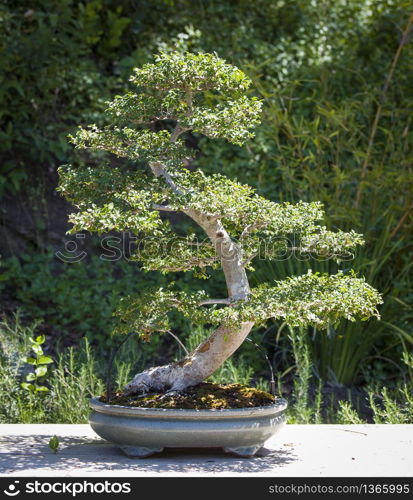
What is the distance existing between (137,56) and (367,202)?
2.18 m

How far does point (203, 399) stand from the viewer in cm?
263

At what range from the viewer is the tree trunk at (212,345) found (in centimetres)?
274

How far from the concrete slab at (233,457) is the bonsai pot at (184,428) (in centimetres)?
5

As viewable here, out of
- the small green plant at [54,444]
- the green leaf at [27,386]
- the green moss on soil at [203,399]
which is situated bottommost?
the small green plant at [54,444]

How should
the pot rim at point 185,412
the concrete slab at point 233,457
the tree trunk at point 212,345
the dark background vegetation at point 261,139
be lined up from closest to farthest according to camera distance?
the concrete slab at point 233,457 < the pot rim at point 185,412 < the tree trunk at point 212,345 < the dark background vegetation at point 261,139

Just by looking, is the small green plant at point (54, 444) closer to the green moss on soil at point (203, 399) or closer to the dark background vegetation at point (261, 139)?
the green moss on soil at point (203, 399)

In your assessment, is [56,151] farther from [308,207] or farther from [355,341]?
[308,207]

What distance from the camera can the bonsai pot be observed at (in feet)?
8.13

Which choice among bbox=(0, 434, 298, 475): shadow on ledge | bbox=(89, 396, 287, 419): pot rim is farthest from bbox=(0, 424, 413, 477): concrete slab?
bbox=(89, 396, 287, 419): pot rim

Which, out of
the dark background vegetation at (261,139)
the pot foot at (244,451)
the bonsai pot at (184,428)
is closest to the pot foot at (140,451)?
the bonsai pot at (184,428)

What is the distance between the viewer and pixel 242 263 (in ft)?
9.21

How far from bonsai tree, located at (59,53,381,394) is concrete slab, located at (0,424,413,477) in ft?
1.09

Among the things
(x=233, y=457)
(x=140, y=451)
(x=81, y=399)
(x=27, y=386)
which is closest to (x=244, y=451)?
(x=233, y=457)
